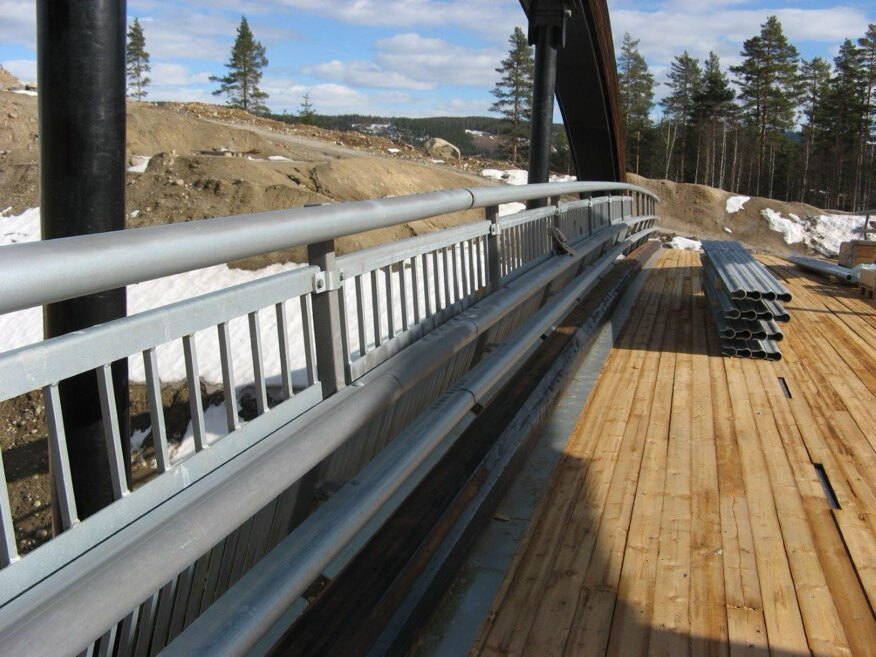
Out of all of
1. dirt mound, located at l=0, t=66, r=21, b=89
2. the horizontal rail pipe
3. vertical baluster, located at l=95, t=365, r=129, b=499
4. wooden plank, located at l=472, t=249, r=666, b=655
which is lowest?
wooden plank, located at l=472, t=249, r=666, b=655

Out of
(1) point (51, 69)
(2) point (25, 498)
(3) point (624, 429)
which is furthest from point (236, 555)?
(2) point (25, 498)

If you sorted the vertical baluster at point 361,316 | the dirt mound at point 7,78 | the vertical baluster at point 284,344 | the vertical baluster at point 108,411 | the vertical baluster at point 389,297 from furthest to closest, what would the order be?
1. the dirt mound at point 7,78
2. the vertical baluster at point 389,297
3. the vertical baluster at point 361,316
4. the vertical baluster at point 284,344
5. the vertical baluster at point 108,411

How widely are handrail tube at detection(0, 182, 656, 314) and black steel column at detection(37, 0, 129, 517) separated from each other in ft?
5.12

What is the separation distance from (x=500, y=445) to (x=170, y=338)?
6.55 ft

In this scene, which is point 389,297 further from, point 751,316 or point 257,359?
point 751,316

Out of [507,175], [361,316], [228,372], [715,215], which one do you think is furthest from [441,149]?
[228,372]

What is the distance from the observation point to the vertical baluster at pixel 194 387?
64.9 inches

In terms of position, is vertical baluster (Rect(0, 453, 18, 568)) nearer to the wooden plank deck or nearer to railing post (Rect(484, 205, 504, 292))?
the wooden plank deck

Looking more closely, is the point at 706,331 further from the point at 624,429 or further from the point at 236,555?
the point at 236,555

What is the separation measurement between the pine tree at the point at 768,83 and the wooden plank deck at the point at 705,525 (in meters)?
64.7

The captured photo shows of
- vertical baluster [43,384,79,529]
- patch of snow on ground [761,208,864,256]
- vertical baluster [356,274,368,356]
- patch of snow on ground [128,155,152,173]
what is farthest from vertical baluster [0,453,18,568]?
patch of snow on ground [761,208,864,256]

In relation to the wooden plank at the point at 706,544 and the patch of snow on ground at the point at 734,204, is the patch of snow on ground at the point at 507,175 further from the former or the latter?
the wooden plank at the point at 706,544

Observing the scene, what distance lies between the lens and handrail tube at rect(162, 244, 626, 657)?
60.4 inches

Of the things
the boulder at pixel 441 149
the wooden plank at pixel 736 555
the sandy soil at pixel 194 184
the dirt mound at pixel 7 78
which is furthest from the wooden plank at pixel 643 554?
the dirt mound at pixel 7 78
